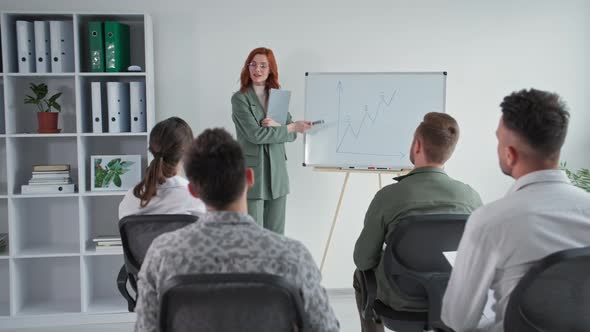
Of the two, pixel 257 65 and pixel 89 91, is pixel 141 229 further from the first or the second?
pixel 89 91

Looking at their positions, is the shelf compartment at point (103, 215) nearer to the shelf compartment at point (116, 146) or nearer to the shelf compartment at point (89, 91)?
the shelf compartment at point (116, 146)

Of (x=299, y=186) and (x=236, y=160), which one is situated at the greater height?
(x=236, y=160)

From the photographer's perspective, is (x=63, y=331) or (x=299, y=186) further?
(x=299, y=186)

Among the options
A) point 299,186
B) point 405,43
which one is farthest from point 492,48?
point 299,186

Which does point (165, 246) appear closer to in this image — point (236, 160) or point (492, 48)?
point (236, 160)

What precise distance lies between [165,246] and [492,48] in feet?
11.0

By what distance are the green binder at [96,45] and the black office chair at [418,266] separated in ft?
7.31

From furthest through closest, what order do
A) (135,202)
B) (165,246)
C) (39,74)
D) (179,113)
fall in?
(179,113)
(39,74)
(135,202)
(165,246)

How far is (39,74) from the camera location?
3.29 m

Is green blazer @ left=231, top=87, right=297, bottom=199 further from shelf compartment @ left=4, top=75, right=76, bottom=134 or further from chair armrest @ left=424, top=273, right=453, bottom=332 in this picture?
chair armrest @ left=424, top=273, right=453, bottom=332

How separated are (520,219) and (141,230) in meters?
1.28

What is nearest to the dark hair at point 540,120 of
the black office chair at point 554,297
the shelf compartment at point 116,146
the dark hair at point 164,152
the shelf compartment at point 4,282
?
the black office chair at point 554,297

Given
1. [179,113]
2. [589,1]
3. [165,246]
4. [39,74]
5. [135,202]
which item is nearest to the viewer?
[165,246]

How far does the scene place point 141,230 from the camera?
6.43 feet
